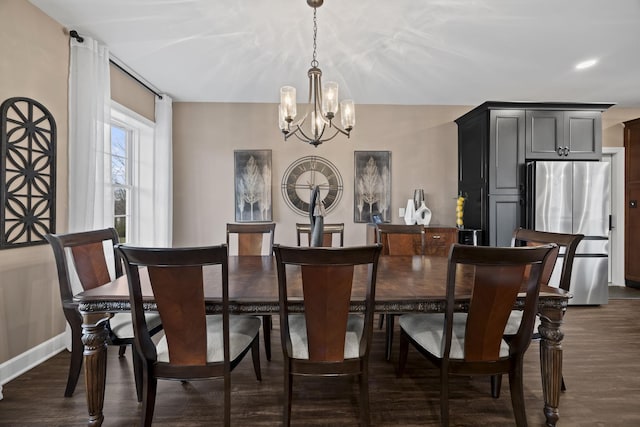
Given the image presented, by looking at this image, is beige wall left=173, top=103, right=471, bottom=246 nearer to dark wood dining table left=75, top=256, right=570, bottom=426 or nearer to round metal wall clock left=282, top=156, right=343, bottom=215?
round metal wall clock left=282, top=156, right=343, bottom=215

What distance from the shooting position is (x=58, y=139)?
101 inches

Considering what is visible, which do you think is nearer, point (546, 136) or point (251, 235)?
point (251, 235)

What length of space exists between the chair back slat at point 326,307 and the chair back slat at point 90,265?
147 centimetres

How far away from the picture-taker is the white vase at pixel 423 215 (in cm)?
421

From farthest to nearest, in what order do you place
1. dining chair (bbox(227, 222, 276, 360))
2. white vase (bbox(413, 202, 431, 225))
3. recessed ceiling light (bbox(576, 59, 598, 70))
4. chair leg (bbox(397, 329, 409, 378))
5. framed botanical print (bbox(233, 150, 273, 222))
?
1. framed botanical print (bbox(233, 150, 273, 222))
2. white vase (bbox(413, 202, 431, 225))
3. recessed ceiling light (bbox(576, 59, 598, 70))
4. dining chair (bbox(227, 222, 276, 360))
5. chair leg (bbox(397, 329, 409, 378))

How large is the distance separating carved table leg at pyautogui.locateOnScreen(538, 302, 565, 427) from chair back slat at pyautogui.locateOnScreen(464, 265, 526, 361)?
28 centimetres

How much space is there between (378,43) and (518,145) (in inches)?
86.9

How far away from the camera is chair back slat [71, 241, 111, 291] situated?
1.95 m

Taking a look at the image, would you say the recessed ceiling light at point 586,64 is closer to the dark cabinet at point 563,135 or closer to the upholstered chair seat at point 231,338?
the dark cabinet at point 563,135

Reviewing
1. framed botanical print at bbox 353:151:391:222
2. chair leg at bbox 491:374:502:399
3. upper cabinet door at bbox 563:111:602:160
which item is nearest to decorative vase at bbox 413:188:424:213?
framed botanical print at bbox 353:151:391:222

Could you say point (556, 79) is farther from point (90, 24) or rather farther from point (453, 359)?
point (90, 24)

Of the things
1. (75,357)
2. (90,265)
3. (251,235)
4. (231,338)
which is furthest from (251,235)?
(75,357)

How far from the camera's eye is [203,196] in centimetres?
446

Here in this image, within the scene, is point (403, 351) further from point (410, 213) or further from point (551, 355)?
point (410, 213)
